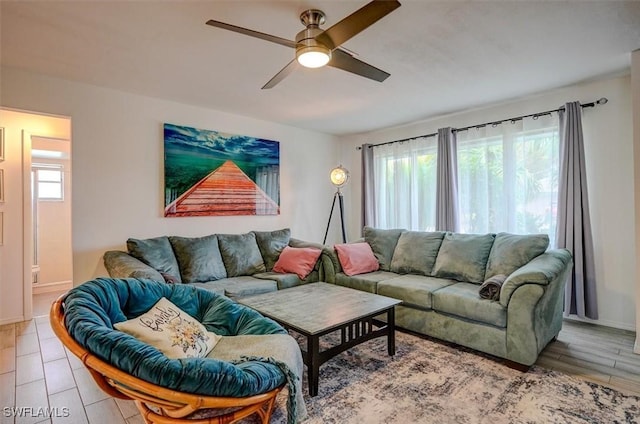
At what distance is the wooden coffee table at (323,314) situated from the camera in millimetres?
2051

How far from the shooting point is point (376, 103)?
149 inches

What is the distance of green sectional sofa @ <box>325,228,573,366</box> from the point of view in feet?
7.75

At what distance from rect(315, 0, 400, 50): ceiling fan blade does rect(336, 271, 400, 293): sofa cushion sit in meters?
2.26

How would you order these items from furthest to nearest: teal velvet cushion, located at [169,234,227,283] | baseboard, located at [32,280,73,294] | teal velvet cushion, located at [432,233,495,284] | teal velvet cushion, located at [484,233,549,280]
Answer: baseboard, located at [32,280,73,294]
teal velvet cushion, located at [169,234,227,283]
teal velvet cushion, located at [432,233,495,284]
teal velvet cushion, located at [484,233,549,280]

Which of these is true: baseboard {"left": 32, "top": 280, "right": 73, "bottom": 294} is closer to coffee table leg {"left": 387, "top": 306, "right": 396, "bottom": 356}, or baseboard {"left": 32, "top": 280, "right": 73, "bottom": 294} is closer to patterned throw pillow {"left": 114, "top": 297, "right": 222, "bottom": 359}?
patterned throw pillow {"left": 114, "top": 297, "right": 222, "bottom": 359}

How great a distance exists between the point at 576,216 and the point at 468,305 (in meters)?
1.57

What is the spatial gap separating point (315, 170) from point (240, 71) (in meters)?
2.51

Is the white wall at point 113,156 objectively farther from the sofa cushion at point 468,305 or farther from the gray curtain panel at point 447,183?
the sofa cushion at point 468,305

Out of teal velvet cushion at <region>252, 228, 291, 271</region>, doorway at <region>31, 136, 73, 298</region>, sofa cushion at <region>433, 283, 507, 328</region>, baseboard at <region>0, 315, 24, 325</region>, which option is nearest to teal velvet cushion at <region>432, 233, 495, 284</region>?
sofa cushion at <region>433, 283, 507, 328</region>

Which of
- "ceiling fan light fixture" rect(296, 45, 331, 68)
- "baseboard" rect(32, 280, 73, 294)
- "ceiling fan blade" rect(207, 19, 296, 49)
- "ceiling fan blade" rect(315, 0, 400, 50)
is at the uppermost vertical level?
"ceiling fan blade" rect(207, 19, 296, 49)

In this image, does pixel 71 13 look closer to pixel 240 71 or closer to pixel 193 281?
pixel 240 71

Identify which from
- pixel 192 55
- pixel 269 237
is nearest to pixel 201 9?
pixel 192 55

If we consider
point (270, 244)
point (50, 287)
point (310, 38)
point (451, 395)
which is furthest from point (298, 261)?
point (50, 287)

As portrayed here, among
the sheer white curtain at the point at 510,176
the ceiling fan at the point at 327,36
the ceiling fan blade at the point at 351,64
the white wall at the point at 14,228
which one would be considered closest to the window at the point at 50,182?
the white wall at the point at 14,228
